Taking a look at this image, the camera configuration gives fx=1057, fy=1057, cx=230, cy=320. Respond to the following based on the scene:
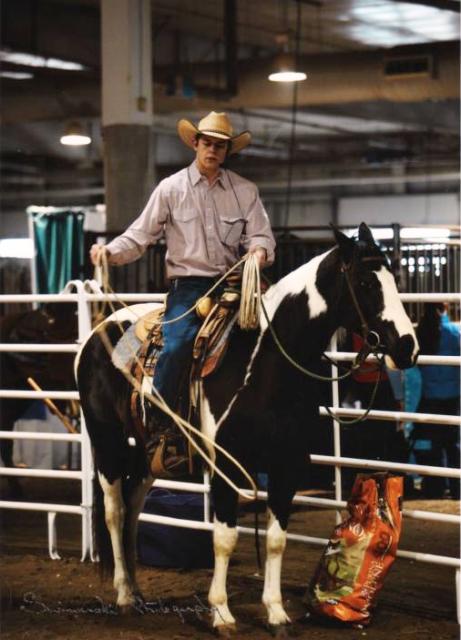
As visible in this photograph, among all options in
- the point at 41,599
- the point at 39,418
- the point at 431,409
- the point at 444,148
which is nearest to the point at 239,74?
the point at 39,418

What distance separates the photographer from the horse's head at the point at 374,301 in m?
4.19

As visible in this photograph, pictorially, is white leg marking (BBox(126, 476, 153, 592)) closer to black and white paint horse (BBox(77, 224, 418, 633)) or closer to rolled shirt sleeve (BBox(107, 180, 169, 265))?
black and white paint horse (BBox(77, 224, 418, 633))

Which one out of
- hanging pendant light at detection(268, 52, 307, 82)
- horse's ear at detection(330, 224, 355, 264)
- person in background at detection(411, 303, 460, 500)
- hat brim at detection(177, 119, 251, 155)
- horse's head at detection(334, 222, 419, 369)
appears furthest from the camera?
→ hanging pendant light at detection(268, 52, 307, 82)

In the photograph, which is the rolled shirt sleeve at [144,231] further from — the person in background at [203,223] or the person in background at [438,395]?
the person in background at [438,395]

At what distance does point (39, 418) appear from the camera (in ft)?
31.8

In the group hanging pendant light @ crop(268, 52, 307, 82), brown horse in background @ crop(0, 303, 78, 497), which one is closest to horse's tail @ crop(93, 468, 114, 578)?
brown horse in background @ crop(0, 303, 78, 497)

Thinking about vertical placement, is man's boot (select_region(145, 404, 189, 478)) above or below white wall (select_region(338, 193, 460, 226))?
below

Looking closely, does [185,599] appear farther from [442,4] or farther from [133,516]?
[442,4]

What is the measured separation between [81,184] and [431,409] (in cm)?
1588

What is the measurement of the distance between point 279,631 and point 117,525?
1.03 metres

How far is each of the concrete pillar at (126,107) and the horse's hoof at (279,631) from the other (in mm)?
6781

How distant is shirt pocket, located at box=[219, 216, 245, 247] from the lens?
184 inches

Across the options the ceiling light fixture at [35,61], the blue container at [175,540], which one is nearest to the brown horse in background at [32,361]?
the blue container at [175,540]

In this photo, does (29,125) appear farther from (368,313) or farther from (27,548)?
(368,313)
